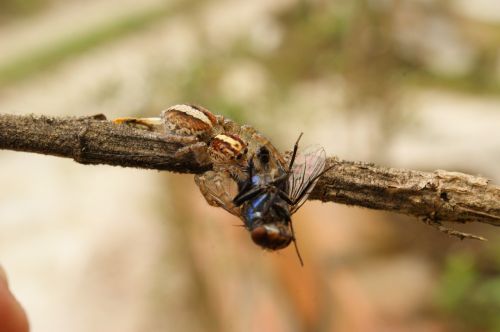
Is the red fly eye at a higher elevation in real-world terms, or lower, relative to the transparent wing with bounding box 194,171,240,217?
lower

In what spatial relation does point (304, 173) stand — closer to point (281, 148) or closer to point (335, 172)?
point (335, 172)

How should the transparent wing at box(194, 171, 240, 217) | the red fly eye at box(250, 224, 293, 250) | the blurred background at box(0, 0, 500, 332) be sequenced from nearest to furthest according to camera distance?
the red fly eye at box(250, 224, 293, 250) < the transparent wing at box(194, 171, 240, 217) < the blurred background at box(0, 0, 500, 332)

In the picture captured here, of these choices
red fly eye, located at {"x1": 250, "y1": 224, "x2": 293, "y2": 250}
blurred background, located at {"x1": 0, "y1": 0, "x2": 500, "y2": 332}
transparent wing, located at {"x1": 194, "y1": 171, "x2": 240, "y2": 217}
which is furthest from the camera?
blurred background, located at {"x1": 0, "y1": 0, "x2": 500, "y2": 332}

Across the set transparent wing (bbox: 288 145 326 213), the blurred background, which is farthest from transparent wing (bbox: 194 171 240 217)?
the blurred background

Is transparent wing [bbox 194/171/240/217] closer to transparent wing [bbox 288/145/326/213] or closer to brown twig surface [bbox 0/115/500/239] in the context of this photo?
brown twig surface [bbox 0/115/500/239]

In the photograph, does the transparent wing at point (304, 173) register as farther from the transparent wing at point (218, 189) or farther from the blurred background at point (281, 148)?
the blurred background at point (281, 148)

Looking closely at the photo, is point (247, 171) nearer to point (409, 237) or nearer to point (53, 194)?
point (409, 237)

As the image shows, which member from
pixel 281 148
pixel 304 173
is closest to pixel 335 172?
pixel 304 173

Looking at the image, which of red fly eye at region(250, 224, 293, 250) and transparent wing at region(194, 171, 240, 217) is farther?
transparent wing at region(194, 171, 240, 217)
